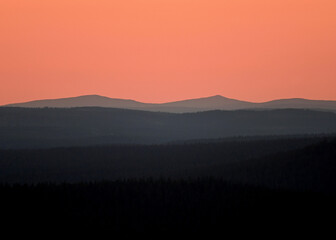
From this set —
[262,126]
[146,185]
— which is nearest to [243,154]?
[146,185]

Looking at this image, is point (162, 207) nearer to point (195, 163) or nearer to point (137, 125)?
point (195, 163)

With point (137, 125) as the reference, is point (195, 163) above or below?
below

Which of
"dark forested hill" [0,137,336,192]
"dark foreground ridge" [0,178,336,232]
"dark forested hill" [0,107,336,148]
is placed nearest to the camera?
"dark foreground ridge" [0,178,336,232]

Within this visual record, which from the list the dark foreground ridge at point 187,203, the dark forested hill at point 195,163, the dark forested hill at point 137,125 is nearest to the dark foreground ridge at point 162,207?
the dark foreground ridge at point 187,203

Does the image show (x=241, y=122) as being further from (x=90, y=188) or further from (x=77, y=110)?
(x=90, y=188)

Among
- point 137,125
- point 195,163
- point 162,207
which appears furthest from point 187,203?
point 137,125

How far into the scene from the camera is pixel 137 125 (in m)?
118

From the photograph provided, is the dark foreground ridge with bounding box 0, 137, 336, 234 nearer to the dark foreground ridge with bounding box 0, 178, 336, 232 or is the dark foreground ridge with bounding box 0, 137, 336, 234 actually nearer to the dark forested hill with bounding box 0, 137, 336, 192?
the dark foreground ridge with bounding box 0, 178, 336, 232

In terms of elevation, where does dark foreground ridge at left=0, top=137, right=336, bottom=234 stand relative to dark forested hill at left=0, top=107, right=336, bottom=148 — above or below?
below

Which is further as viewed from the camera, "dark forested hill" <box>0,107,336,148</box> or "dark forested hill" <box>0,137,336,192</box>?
"dark forested hill" <box>0,107,336,148</box>

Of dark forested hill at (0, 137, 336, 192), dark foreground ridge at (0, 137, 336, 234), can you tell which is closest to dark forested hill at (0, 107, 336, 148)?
dark forested hill at (0, 137, 336, 192)

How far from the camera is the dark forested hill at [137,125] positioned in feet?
328

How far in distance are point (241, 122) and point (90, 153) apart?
60711mm

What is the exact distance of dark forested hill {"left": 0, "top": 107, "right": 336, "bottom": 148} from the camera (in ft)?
328
